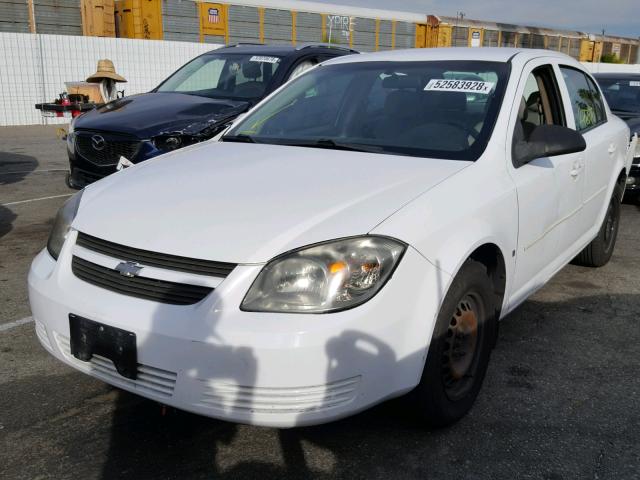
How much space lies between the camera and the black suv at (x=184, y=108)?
573 centimetres

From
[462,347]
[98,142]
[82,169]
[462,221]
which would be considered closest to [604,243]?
[462,347]

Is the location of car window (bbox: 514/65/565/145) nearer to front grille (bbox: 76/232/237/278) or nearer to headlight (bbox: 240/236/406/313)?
headlight (bbox: 240/236/406/313)

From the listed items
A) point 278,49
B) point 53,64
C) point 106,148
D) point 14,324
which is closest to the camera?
Answer: point 14,324

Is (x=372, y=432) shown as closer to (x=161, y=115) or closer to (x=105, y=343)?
(x=105, y=343)

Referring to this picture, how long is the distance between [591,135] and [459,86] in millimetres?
1300

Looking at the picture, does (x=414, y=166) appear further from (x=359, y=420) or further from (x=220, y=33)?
(x=220, y=33)

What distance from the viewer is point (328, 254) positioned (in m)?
2.26

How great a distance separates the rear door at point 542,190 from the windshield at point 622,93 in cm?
533

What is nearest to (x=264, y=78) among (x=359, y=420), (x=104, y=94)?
(x=359, y=420)

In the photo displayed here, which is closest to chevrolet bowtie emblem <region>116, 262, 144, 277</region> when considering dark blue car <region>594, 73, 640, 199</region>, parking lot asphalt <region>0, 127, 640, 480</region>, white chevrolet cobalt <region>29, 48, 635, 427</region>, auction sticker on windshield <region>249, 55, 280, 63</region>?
white chevrolet cobalt <region>29, 48, 635, 427</region>

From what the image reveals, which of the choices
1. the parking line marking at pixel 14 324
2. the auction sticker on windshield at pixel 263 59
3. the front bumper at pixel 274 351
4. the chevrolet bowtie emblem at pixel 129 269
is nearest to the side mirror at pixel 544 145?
the front bumper at pixel 274 351

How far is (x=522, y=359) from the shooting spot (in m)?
3.48

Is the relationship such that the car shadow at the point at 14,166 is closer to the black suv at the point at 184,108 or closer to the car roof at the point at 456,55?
the black suv at the point at 184,108

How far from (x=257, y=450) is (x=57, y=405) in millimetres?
1009
